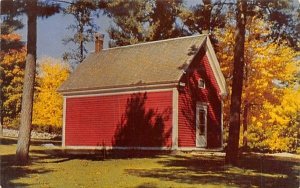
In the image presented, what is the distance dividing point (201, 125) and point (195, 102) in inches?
48.7

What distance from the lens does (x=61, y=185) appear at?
362 inches

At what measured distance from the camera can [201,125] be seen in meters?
20.0

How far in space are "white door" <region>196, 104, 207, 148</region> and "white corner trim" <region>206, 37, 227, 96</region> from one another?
169cm

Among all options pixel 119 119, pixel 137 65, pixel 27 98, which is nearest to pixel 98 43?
pixel 137 65

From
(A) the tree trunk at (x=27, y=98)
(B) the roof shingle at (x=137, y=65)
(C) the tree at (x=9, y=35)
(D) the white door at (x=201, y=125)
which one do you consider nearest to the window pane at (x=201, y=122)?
(D) the white door at (x=201, y=125)

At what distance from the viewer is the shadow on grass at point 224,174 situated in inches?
389

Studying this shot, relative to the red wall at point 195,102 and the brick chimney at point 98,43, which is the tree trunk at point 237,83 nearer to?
the red wall at point 195,102

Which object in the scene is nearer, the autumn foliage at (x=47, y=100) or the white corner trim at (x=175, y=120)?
the white corner trim at (x=175, y=120)

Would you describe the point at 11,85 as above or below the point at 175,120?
above

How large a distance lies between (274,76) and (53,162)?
1182 cm

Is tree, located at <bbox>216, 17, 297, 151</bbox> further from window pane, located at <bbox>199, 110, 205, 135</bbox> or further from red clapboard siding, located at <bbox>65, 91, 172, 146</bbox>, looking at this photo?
red clapboard siding, located at <bbox>65, 91, 172, 146</bbox>

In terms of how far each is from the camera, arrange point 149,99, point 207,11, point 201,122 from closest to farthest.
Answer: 1. point 207,11
2. point 149,99
3. point 201,122

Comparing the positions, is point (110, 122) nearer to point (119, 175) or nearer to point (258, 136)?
point (258, 136)

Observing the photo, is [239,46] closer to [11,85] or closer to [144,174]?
[144,174]
